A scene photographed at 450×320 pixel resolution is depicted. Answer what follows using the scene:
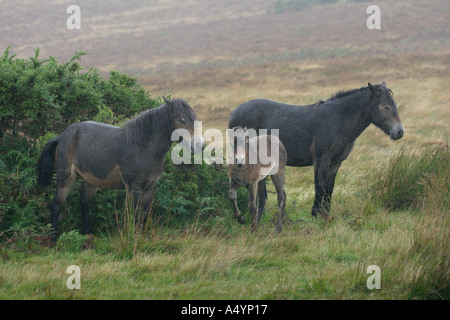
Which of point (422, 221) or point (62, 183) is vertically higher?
point (62, 183)

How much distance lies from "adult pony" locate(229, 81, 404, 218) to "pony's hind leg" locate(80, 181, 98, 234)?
344cm

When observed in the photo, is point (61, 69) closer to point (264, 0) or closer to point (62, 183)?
point (62, 183)

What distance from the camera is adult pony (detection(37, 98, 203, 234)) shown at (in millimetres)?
6773

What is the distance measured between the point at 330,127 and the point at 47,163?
458 centimetres

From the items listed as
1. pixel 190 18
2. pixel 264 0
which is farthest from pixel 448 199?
pixel 264 0

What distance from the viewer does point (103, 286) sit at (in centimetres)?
533

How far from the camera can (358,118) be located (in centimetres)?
830

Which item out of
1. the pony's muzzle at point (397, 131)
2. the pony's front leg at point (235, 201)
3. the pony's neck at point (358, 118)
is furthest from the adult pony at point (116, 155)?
the pony's muzzle at point (397, 131)

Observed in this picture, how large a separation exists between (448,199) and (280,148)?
268cm

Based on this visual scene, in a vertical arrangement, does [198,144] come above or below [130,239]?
above

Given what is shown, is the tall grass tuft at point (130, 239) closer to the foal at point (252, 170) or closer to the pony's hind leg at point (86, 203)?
the pony's hind leg at point (86, 203)

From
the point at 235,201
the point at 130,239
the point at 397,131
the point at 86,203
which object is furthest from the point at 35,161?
the point at 397,131
